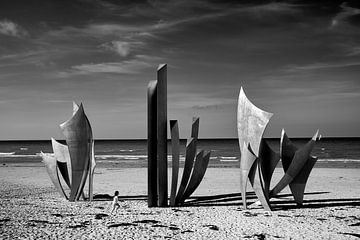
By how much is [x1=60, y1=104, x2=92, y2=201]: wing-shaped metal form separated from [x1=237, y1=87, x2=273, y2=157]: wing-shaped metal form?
463 centimetres

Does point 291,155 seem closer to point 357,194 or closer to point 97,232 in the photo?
point 357,194

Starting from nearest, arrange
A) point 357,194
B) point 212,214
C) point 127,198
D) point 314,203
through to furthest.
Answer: point 212,214 → point 314,203 → point 127,198 → point 357,194

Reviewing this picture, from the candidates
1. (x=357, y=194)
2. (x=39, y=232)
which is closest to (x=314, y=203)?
(x=357, y=194)

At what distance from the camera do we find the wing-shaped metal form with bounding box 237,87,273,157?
1057 cm

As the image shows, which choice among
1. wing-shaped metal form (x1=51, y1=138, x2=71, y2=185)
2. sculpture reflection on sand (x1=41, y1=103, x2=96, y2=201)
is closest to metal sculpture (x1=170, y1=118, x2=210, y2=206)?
sculpture reflection on sand (x1=41, y1=103, x2=96, y2=201)

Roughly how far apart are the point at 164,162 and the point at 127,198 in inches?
110

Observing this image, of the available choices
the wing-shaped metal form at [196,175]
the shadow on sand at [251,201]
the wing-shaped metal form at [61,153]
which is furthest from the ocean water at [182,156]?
the wing-shaped metal form at [196,175]

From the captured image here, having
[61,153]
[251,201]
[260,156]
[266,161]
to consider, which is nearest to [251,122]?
[260,156]

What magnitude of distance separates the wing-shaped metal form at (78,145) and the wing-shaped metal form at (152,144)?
6.62ft

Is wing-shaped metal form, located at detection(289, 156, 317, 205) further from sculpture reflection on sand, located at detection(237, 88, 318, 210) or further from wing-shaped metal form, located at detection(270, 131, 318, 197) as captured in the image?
wing-shaped metal form, located at detection(270, 131, 318, 197)

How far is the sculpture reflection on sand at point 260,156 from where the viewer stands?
10711mm

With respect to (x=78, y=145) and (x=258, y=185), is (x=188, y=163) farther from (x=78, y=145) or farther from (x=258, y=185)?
(x=78, y=145)

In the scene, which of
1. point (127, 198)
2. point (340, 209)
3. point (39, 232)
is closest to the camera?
point (39, 232)

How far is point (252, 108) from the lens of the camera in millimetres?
10711
